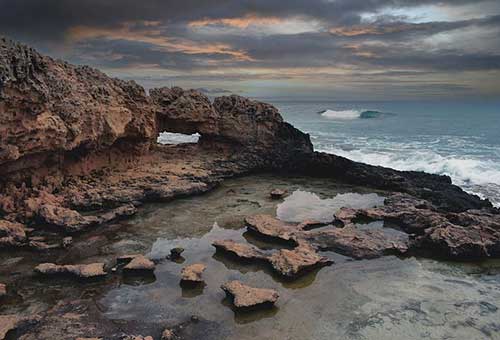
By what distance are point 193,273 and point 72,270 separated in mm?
2908

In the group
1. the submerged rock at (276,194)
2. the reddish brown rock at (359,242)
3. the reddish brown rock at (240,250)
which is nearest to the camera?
the reddish brown rock at (240,250)

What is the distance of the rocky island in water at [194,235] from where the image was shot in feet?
27.2

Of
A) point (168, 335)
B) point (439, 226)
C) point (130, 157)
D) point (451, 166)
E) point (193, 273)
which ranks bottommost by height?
point (451, 166)

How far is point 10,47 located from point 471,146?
42250mm

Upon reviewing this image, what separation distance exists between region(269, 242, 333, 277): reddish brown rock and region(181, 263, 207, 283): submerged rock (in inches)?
72.8

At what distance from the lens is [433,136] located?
5184 cm

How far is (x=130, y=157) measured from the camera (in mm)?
17969

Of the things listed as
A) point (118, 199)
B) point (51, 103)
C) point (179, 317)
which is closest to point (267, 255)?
point (179, 317)

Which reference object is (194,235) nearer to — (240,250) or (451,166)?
(240,250)

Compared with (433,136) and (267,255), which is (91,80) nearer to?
(267,255)

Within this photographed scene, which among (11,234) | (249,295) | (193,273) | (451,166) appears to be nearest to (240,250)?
(193,273)

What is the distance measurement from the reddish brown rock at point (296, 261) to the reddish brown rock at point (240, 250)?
44 cm

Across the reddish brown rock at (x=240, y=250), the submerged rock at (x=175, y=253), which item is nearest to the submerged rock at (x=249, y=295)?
the reddish brown rock at (x=240, y=250)

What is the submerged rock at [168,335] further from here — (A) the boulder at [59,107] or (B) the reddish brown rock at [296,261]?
(A) the boulder at [59,107]
